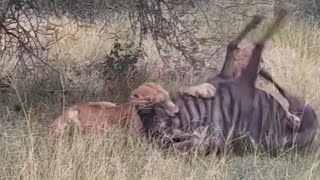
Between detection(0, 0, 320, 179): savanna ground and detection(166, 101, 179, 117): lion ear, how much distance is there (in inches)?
9.8

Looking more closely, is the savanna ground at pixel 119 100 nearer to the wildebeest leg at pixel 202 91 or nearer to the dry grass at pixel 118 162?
the dry grass at pixel 118 162

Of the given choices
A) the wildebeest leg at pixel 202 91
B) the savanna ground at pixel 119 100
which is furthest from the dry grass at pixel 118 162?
the wildebeest leg at pixel 202 91

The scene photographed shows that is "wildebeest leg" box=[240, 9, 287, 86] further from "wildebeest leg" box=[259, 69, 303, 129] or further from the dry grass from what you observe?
the dry grass

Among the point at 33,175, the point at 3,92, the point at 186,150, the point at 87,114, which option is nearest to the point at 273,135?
the point at 186,150

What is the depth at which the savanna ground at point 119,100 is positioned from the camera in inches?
153

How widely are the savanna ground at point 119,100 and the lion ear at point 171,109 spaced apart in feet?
0.82

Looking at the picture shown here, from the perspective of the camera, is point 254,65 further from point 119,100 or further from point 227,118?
point 119,100

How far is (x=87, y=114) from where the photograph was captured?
14.8 feet

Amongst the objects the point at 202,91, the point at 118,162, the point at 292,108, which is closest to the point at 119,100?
the point at 202,91

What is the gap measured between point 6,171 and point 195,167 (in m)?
0.96

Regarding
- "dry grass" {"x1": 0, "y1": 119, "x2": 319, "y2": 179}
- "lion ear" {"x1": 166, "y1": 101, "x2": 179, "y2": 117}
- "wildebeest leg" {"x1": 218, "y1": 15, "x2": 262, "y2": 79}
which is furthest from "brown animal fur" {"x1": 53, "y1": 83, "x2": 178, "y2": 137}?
"wildebeest leg" {"x1": 218, "y1": 15, "x2": 262, "y2": 79}

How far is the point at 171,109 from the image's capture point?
4410 millimetres

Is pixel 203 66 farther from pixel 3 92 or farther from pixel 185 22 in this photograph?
pixel 3 92

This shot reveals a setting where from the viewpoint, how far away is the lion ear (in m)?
4.39
